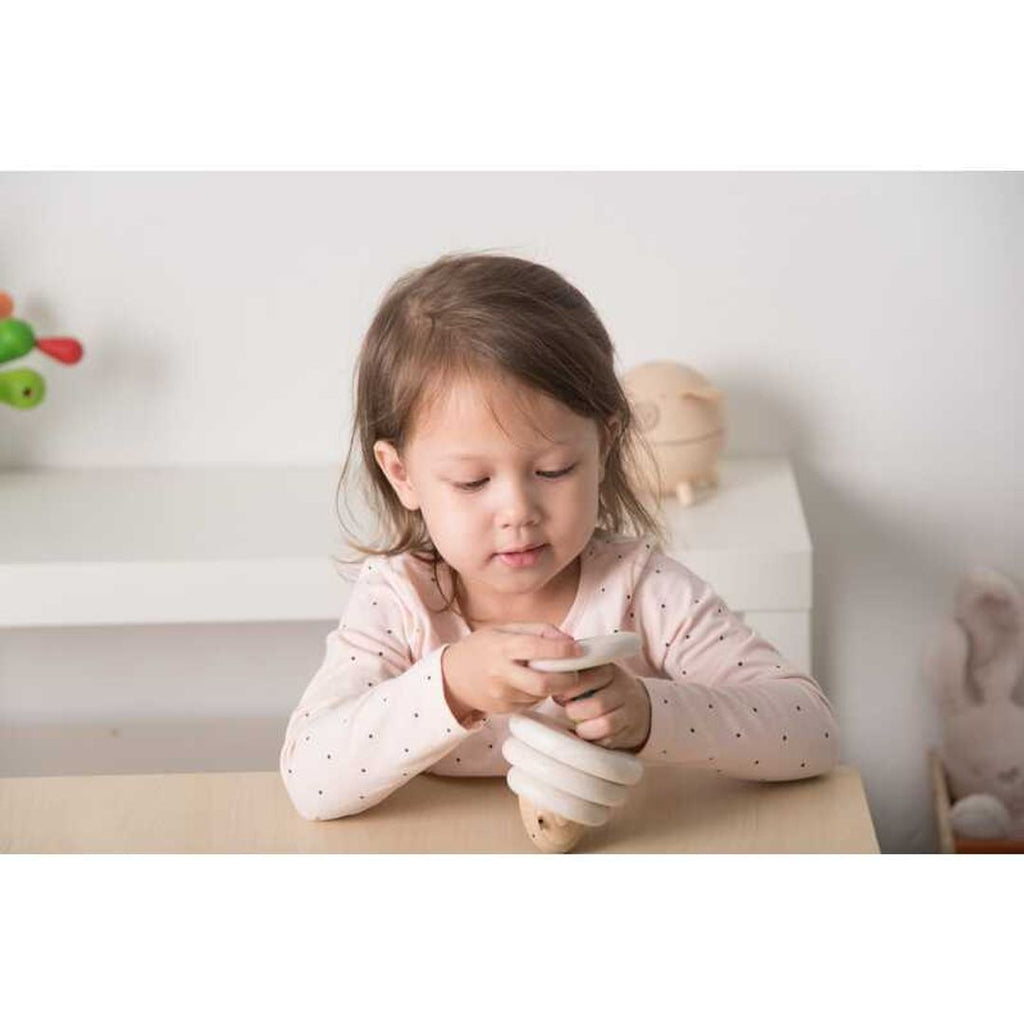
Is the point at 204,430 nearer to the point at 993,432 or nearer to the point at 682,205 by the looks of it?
the point at 682,205

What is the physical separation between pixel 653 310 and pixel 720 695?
86 centimetres

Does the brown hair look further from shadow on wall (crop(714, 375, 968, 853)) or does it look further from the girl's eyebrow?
shadow on wall (crop(714, 375, 968, 853))

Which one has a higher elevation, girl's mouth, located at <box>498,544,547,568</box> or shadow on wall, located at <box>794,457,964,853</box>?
girl's mouth, located at <box>498,544,547,568</box>

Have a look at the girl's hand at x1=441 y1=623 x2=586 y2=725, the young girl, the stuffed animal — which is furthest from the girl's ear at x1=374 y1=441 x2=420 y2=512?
the stuffed animal

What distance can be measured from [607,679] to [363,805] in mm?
130

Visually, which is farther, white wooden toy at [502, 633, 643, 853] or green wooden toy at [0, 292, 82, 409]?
green wooden toy at [0, 292, 82, 409]

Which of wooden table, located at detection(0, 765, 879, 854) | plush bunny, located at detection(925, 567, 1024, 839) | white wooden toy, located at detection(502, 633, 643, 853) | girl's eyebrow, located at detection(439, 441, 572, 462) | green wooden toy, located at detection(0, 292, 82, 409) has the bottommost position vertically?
plush bunny, located at detection(925, 567, 1024, 839)

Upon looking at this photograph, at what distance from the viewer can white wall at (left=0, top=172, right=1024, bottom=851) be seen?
154 cm

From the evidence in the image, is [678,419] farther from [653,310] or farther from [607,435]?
[607,435]

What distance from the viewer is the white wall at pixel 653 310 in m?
1.54

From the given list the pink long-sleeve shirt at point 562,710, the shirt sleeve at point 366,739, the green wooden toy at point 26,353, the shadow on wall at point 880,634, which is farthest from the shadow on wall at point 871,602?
the shirt sleeve at point 366,739

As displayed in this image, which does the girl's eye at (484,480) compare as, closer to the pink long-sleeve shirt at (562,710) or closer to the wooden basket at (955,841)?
the pink long-sleeve shirt at (562,710)

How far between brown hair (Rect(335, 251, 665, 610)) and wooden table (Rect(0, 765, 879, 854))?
0.13 m

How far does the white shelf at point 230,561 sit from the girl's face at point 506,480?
64 cm
